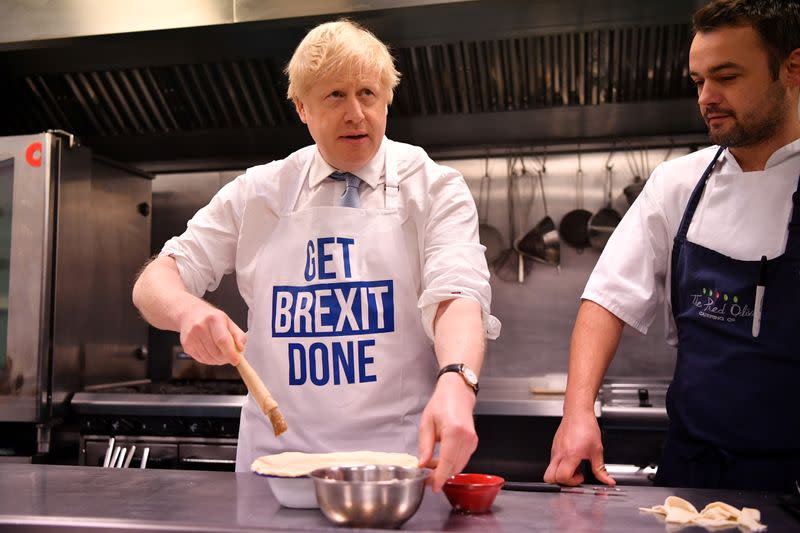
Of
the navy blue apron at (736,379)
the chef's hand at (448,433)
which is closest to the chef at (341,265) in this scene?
the chef's hand at (448,433)

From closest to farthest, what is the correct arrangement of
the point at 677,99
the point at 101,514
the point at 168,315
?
the point at 101,514, the point at 168,315, the point at 677,99

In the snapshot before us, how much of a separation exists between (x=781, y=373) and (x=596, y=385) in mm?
377

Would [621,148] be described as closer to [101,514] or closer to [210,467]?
[210,467]

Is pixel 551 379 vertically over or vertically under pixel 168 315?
under

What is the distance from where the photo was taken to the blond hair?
5.52ft

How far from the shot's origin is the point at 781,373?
1.63 meters

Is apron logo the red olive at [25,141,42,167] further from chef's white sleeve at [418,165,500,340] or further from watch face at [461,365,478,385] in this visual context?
watch face at [461,365,478,385]

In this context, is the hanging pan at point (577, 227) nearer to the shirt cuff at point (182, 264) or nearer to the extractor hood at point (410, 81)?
the extractor hood at point (410, 81)

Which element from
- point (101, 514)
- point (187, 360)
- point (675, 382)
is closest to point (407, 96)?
point (187, 360)

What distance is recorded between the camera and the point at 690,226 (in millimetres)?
1827

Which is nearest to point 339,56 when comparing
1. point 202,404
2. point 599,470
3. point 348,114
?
point 348,114

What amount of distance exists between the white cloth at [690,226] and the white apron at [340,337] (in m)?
0.47

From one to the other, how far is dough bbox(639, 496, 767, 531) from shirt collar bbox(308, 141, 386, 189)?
1012mm

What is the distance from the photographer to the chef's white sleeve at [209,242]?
1857 mm
